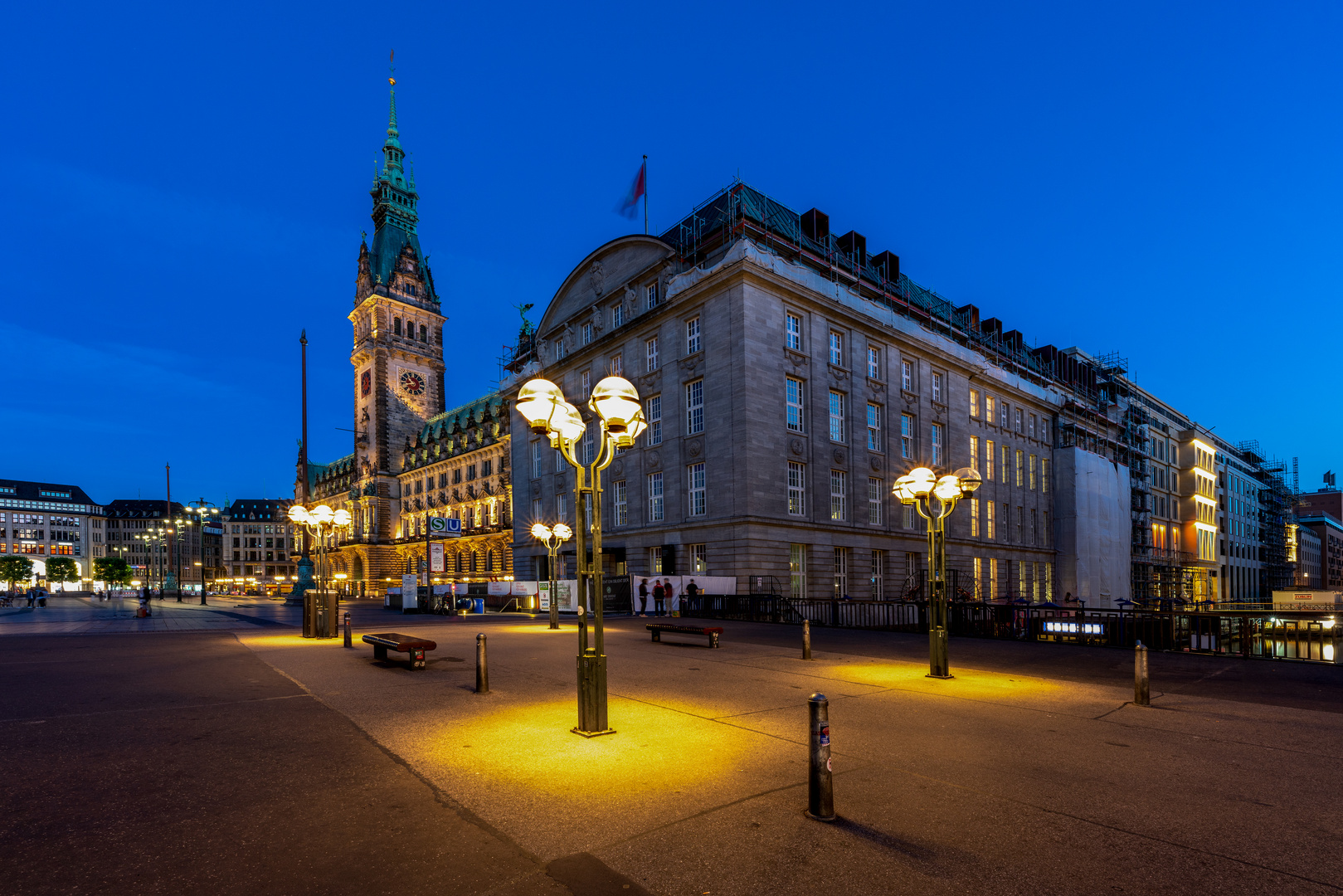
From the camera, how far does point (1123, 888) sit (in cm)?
454

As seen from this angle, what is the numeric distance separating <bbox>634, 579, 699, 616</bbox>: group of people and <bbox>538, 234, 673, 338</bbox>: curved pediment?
19215 millimetres

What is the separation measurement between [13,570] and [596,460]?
484 ft

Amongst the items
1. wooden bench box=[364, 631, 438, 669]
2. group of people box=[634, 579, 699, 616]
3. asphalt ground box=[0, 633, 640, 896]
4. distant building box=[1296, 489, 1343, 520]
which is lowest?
distant building box=[1296, 489, 1343, 520]

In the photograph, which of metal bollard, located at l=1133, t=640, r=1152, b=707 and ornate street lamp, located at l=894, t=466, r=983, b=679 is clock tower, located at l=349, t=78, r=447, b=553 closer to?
ornate street lamp, located at l=894, t=466, r=983, b=679

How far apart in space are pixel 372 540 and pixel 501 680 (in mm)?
93318

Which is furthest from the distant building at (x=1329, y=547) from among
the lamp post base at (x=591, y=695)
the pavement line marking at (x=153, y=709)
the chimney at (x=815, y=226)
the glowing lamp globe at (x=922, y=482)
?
the pavement line marking at (x=153, y=709)

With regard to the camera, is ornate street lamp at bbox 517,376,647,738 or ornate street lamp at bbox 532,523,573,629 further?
ornate street lamp at bbox 532,523,573,629

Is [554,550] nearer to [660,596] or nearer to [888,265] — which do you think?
[660,596]

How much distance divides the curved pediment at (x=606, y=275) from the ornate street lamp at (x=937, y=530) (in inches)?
1134

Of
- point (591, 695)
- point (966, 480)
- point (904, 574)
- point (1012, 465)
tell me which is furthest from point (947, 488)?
point (1012, 465)

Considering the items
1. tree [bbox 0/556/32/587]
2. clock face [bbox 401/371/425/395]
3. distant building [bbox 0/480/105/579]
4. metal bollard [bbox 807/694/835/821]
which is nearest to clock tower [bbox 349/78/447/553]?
clock face [bbox 401/371/425/395]

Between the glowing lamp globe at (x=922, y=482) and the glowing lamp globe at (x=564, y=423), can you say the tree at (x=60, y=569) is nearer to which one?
the glowing lamp globe at (x=564, y=423)

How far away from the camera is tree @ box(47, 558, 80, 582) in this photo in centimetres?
13100

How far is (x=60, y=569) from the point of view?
430 ft
